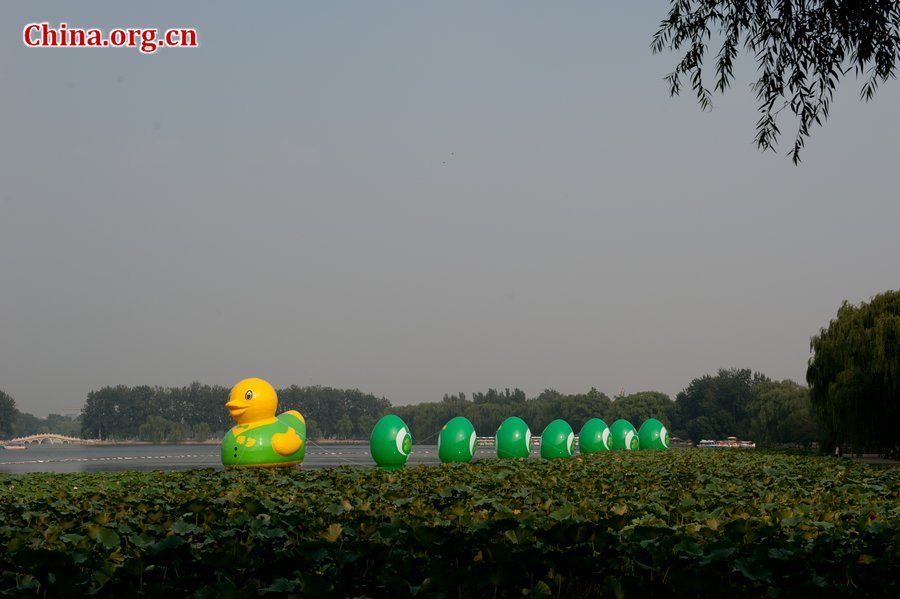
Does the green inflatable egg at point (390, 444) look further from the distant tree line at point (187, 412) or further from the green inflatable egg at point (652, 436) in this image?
the distant tree line at point (187, 412)

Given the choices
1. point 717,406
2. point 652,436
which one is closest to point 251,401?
point 652,436

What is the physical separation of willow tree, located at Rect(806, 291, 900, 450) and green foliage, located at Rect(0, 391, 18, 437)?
427 feet

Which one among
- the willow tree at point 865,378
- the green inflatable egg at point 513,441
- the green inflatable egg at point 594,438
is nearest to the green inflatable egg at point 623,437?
the green inflatable egg at point 594,438

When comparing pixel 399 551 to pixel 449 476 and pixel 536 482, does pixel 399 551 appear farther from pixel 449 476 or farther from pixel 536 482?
pixel 449 476

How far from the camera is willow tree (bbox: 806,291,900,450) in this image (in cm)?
2384

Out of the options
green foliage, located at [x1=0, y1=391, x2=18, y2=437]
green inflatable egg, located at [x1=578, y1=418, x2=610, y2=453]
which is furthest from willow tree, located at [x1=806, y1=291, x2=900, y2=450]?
green foliage, located at [x1=0, y1=391, x2=18, y2=437]

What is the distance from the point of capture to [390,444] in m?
19.8

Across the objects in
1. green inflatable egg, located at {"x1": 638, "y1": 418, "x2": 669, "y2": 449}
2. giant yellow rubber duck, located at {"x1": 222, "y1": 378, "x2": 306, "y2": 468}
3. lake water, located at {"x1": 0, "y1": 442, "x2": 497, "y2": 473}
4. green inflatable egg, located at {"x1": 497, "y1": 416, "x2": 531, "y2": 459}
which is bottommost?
lake water, located at {"x1": 0, "y1": 442, "x2": 497, "y2": 473}

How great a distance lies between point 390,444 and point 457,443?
2566 mm

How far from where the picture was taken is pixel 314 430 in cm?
11938

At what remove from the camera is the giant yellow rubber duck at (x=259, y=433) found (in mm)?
17453

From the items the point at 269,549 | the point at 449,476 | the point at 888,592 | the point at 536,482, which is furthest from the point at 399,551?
the point at 449,476

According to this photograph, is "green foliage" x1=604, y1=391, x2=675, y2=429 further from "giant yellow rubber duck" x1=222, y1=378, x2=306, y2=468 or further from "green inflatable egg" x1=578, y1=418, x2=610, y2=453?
"giant yellow rubber duck" x1=222, y1=378, x2=306, y2=468

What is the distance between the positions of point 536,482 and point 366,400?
122 m
